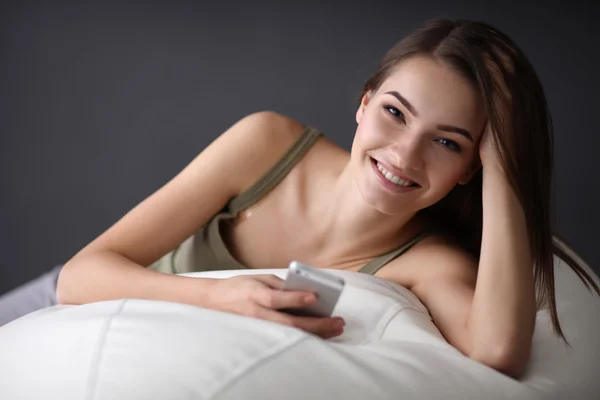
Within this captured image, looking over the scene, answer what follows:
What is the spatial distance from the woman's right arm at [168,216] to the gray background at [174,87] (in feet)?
3.23

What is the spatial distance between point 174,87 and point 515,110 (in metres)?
1.68

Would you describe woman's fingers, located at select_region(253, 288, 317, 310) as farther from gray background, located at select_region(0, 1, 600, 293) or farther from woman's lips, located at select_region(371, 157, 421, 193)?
gray background, located at select_region(0, 1, 600, 293)

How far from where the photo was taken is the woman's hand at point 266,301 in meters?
1.10

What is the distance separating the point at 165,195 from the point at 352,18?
129cm

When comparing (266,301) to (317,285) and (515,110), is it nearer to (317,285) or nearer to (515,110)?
(317,285)

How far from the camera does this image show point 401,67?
1516 mm

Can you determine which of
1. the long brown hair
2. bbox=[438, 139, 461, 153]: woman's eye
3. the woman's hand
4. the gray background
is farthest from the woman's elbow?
the gray background

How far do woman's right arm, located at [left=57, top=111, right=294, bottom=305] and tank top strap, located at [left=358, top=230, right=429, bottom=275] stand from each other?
33 cm

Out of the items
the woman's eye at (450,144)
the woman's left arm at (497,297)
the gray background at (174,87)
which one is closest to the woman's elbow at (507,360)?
the woman's left arm at (497,297)

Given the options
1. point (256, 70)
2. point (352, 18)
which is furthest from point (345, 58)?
point (256, 70)

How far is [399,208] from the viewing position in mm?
1534

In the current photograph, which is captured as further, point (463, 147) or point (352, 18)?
point (352, 18)

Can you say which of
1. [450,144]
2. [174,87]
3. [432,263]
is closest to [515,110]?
[450,144]

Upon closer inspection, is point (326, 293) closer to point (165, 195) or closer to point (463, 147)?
point (463, 147)
